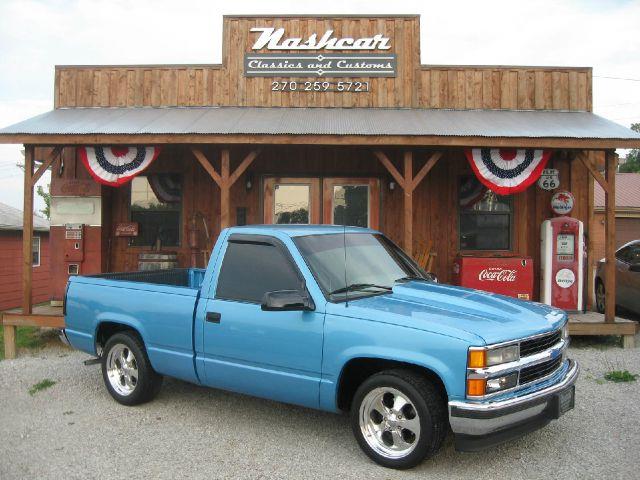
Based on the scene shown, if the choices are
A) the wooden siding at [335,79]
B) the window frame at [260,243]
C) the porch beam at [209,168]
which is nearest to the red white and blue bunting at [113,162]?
the porch beam at [209,168]

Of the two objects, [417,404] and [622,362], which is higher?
[417,404]

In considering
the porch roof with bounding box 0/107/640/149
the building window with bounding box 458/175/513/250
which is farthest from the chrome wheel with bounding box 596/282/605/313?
the porch roof with bounding box 0/107/640/149

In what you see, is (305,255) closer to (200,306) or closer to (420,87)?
(200,306)

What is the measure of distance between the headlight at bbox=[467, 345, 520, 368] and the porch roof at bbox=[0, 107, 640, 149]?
479 centimetres

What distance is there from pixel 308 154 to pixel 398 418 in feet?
22.7

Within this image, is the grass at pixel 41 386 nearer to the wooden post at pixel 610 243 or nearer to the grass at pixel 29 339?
the grass at pixel 29 339

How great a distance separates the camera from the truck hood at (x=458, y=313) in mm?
3619

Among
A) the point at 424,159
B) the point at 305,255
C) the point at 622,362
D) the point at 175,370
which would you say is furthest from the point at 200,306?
the point at 424,159

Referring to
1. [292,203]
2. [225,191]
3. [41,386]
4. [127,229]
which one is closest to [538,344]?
[41,386]

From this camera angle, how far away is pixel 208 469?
3941 millimetres

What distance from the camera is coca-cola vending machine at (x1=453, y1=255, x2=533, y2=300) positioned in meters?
8.95

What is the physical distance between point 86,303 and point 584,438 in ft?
16.0

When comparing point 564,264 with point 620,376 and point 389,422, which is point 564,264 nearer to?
point 620,376

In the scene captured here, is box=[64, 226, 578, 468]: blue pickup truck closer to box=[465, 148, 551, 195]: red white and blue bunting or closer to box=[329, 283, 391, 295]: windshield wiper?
box=[329, 283, 391, 295]: windshield wiper
